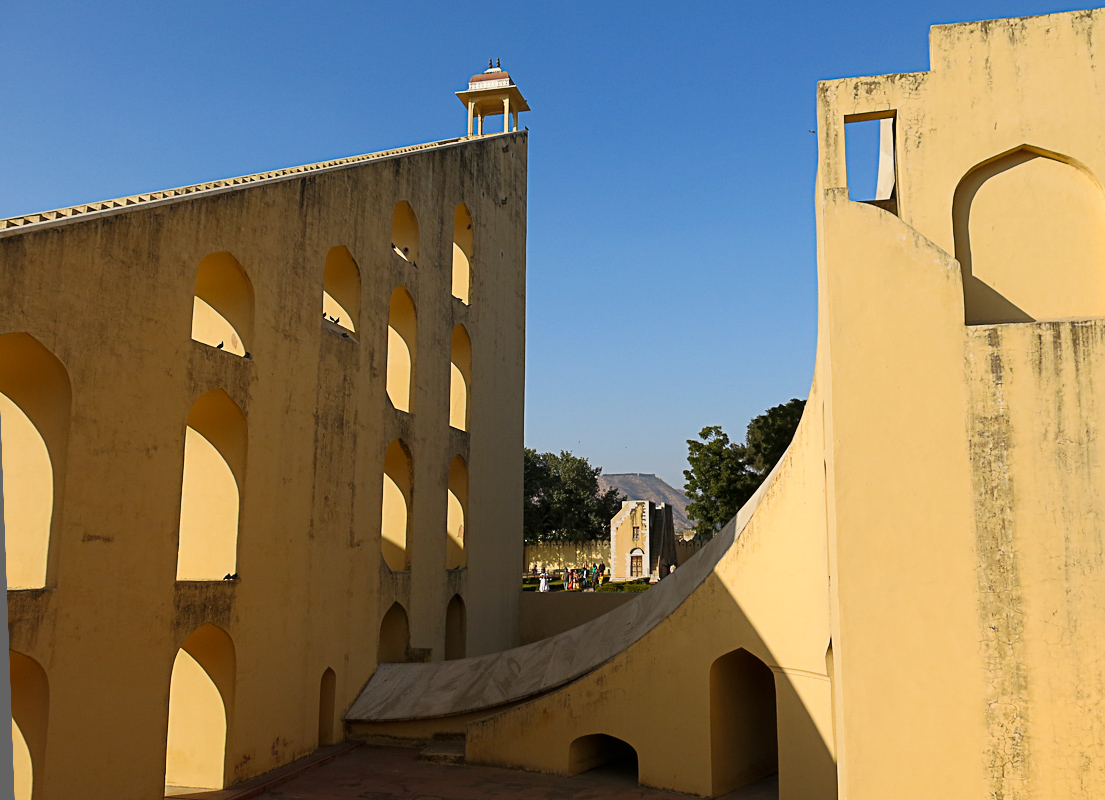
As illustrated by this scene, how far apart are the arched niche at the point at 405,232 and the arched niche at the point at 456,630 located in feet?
20.3

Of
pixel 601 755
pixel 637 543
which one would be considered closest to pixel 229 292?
pixel 601 755

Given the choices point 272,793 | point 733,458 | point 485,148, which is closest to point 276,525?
point 272,793

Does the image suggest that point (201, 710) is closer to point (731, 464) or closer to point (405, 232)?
point (405, 232)

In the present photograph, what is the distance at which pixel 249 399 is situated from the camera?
1054 cm

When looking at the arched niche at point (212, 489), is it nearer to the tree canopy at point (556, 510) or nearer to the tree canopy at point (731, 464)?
the tree canopy at point (731, 464)

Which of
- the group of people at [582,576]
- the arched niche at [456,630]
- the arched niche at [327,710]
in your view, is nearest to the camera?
the arched niche at [327,710]

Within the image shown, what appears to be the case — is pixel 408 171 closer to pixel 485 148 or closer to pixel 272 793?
pixel 485 148

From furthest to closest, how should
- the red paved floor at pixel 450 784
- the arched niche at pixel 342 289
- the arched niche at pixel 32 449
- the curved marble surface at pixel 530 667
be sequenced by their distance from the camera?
the arched niche at pixel 342 289 < the curved marble surface at pixel 530 667 < the red paved floor at pixel 450 784 < the arched niche at pixel 32 449

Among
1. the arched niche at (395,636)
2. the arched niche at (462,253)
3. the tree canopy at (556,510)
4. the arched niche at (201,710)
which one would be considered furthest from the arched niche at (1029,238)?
the tree canopy at (556,510)

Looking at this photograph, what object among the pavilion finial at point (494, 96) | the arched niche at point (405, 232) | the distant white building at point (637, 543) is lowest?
the distant white building at point (637, 543)

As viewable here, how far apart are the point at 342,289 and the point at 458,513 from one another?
5345 mm

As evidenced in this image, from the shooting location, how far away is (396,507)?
48.1 ft

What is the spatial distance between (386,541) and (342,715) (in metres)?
3.10

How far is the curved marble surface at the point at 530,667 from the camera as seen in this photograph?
1108 centimetres
